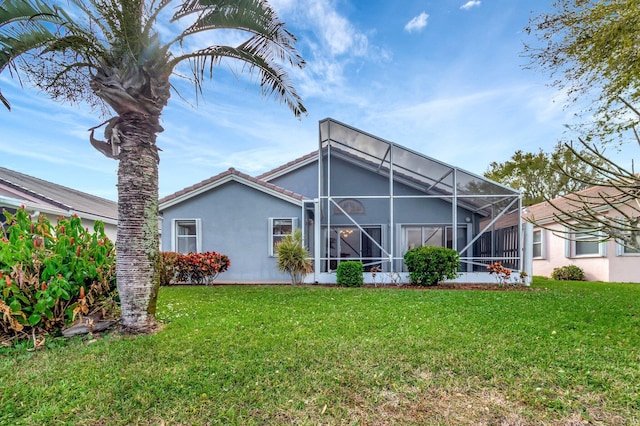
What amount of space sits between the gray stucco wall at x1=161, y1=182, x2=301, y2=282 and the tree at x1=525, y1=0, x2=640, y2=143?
933 centimetres

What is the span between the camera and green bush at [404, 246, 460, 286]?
1070 cm

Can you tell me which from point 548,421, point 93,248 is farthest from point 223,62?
point 548,421

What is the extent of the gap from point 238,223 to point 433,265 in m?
7.40

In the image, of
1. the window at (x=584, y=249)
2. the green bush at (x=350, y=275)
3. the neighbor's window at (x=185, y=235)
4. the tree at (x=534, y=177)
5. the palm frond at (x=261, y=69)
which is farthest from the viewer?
the tree at (x=534, y=177)

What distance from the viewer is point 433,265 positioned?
1071 cm

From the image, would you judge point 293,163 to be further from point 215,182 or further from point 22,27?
point 22,27

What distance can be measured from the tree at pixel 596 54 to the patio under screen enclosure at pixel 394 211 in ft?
11.4

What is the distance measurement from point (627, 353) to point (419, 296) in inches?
177

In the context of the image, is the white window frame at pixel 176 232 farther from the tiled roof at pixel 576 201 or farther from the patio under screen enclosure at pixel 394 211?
the tiled roof at pixel 576 201

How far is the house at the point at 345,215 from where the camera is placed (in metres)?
11.6

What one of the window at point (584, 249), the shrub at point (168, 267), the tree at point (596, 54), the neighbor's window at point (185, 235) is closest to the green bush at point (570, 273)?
the window at point (584, 249)

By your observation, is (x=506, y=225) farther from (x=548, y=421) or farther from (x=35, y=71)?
(x=35, y=71)

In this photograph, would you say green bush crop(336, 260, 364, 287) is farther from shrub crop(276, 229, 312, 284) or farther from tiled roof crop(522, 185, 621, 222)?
tiled roof crop(522, 185, 621, 222)

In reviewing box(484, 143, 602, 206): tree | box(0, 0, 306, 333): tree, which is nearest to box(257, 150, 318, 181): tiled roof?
box(0, 0, 306, 333): tree
